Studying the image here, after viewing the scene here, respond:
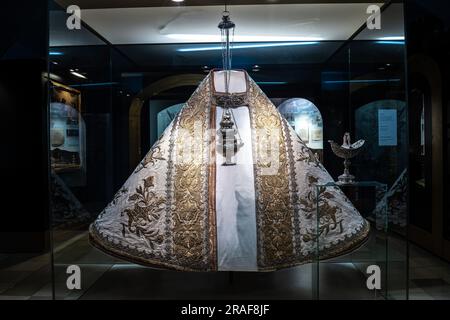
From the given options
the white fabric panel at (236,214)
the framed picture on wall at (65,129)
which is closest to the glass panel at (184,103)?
the framed picture on wall at (65,129)

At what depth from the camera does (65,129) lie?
2.29 m

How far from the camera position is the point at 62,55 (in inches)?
89.1

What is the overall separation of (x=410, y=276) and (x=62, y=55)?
183 cm

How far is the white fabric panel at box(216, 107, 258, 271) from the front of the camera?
2.13 m

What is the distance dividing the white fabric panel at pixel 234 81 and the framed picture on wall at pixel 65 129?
645mm

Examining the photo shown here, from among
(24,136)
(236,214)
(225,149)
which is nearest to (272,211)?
(236,214)

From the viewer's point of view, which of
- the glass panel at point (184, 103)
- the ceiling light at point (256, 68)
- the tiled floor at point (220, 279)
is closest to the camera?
the tiled floor at point (220, 279)

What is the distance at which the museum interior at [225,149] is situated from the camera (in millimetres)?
2168

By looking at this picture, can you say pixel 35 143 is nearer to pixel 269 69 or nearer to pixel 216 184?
pixel 216 184

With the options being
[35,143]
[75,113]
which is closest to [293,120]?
[75,113]

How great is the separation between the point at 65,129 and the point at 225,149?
73 cm

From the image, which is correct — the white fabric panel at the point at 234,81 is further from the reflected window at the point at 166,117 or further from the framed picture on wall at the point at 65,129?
the framed picture on wall at the point at 65,129

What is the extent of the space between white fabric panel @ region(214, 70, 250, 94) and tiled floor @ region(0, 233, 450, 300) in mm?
835

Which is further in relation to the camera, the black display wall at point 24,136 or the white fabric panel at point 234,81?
the white fabric panel at point 234,81
